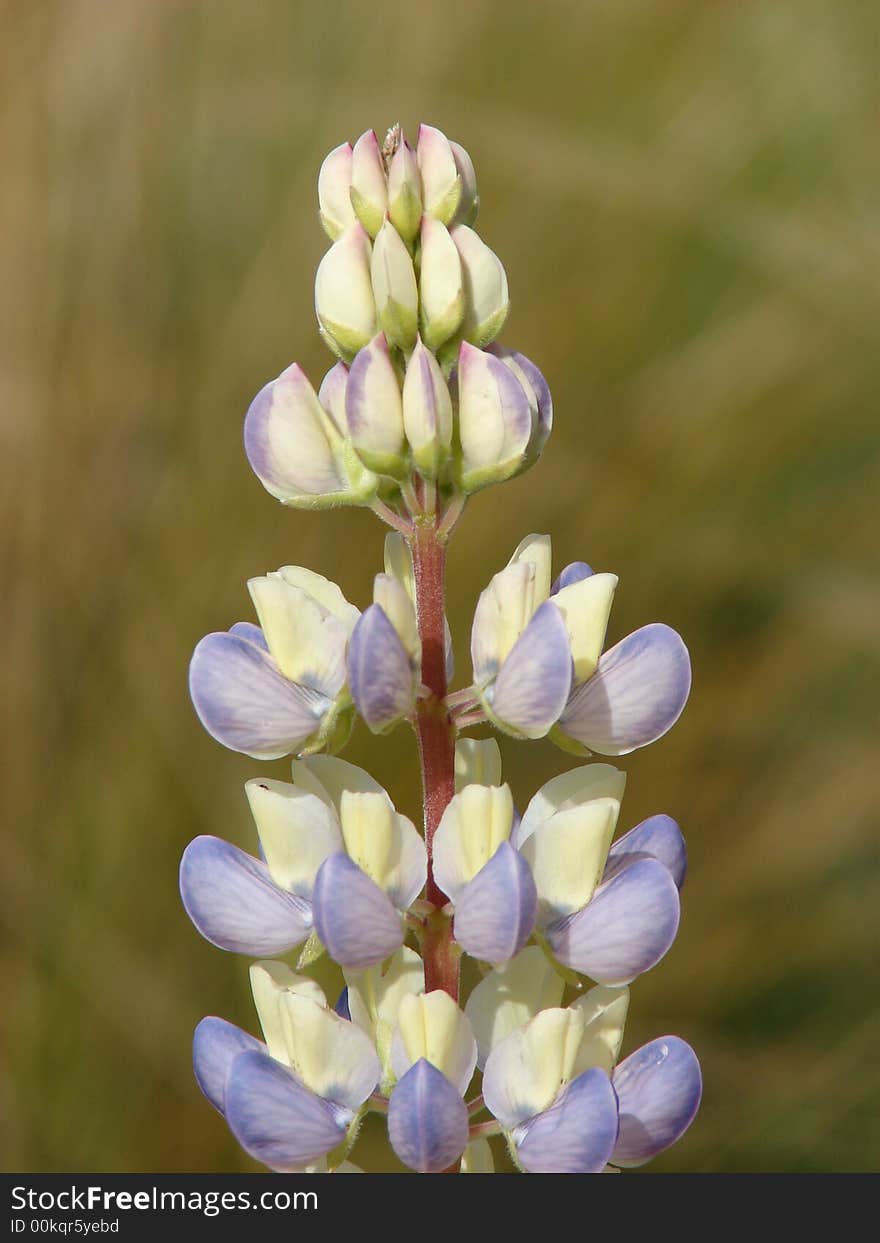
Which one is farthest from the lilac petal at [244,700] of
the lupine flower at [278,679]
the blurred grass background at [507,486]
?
the blurred grass background at [507,486]

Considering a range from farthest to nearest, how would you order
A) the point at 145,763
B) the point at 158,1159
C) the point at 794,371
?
the point at 794,371 → the point at 145,763 → the point at 158,1159

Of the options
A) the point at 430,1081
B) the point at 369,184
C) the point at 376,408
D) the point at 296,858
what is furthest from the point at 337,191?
the point at 430,1081

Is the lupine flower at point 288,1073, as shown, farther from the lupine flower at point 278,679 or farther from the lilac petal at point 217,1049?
the lupine flower at point 278,679

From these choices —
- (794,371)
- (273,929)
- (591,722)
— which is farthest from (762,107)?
(273,929)

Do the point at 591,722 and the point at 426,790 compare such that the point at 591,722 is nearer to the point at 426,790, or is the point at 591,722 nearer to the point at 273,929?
the point at 426,790

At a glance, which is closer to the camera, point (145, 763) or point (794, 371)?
point (145, 763)

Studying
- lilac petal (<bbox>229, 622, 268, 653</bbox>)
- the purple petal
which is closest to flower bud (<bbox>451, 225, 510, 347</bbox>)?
the purple petal

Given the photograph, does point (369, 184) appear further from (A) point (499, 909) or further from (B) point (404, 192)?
(A) point (499, 909)
